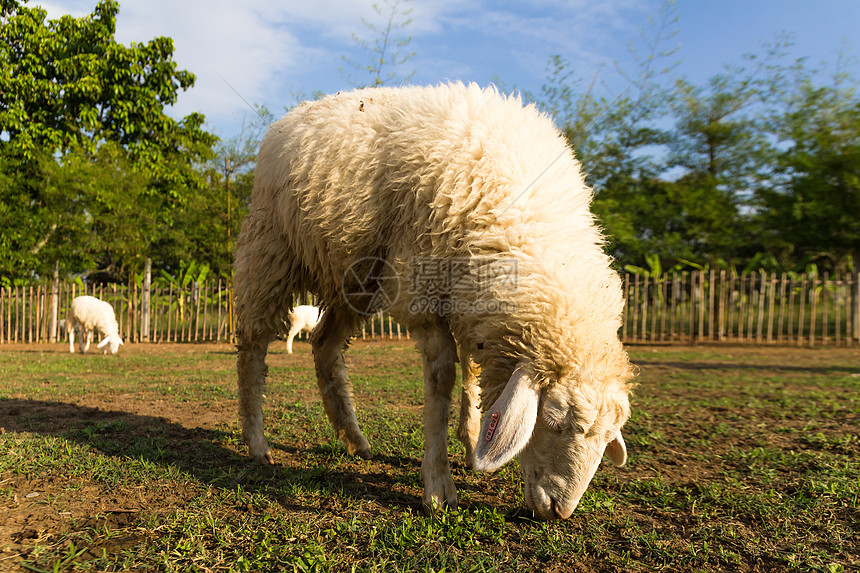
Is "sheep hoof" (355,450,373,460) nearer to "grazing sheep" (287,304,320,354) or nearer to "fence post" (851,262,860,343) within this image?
"grazing sheep" (287,304,320,354)

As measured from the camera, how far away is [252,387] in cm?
388

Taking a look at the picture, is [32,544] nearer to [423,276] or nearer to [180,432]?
[180,432]

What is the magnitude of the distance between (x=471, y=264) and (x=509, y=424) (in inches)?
33.7

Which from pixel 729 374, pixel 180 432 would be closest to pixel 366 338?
pixel 729 374

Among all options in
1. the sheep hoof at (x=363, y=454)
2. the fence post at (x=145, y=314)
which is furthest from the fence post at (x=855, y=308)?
the fence post at (x=145, y=314)

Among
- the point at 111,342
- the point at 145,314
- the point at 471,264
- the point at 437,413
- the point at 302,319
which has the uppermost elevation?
the point at 471,264

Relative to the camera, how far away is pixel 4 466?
340cm

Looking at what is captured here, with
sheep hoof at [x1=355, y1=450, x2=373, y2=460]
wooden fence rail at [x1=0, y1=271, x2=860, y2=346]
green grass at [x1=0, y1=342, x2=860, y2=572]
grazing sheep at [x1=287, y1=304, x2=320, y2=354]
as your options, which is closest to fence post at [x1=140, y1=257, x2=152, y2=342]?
wooden fence rail at [x1=0, y1=271, x2=860, y2=346]

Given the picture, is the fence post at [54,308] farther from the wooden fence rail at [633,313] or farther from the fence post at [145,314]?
the fence post at [145,314]

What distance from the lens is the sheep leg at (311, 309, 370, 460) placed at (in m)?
3.92

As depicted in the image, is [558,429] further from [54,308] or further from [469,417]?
[54,308]

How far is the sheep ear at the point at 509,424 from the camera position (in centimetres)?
232

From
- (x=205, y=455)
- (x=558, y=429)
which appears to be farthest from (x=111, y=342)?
(x=558, y=429)

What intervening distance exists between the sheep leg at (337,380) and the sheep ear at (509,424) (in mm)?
1692
